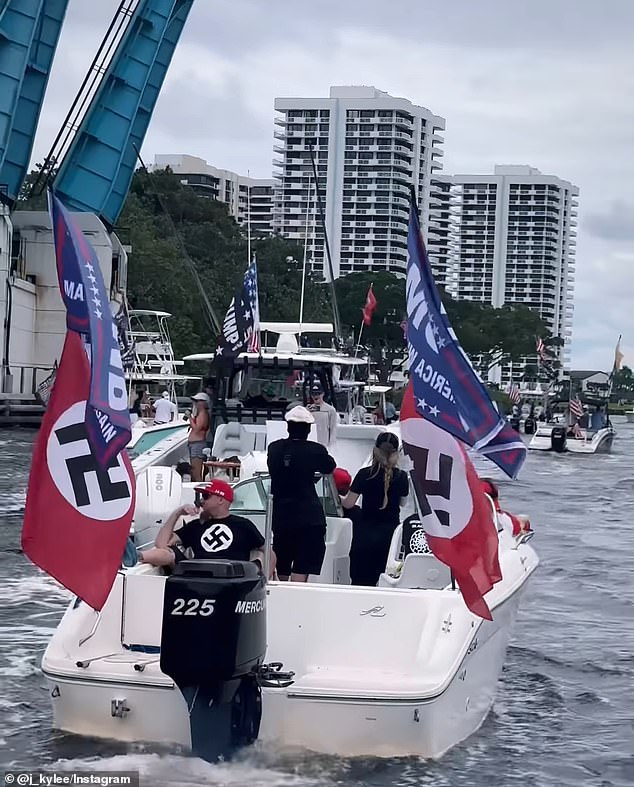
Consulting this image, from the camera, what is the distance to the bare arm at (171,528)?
8.31m

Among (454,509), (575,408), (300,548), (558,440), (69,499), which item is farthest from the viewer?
(575,408)

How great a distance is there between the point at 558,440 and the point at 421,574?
3968 centimetres

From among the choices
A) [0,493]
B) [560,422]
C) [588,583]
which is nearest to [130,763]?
[588,583]

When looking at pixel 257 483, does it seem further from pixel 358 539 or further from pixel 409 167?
pixel 409 167

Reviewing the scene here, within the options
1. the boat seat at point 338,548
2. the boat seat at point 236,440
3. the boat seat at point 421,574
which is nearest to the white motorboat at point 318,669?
the boat seat at point 421,574

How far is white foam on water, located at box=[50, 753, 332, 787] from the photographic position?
7188 mm

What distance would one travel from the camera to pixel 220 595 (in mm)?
6828

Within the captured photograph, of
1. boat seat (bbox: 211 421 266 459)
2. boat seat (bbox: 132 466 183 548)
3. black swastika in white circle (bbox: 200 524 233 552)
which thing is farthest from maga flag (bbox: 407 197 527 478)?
boat seat (bbox: 211 421 266 459)

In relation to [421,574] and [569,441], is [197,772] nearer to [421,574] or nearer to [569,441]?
[421,574]

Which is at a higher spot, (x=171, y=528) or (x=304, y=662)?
(x=171, y=528)

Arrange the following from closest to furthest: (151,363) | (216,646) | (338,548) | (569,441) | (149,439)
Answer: (216,646) → (338,548) → (149,439) → (151,363) → (569,441)

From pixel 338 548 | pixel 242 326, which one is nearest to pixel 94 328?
pixel 338 548

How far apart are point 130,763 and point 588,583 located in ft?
33.2

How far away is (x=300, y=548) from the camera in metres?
9.02
